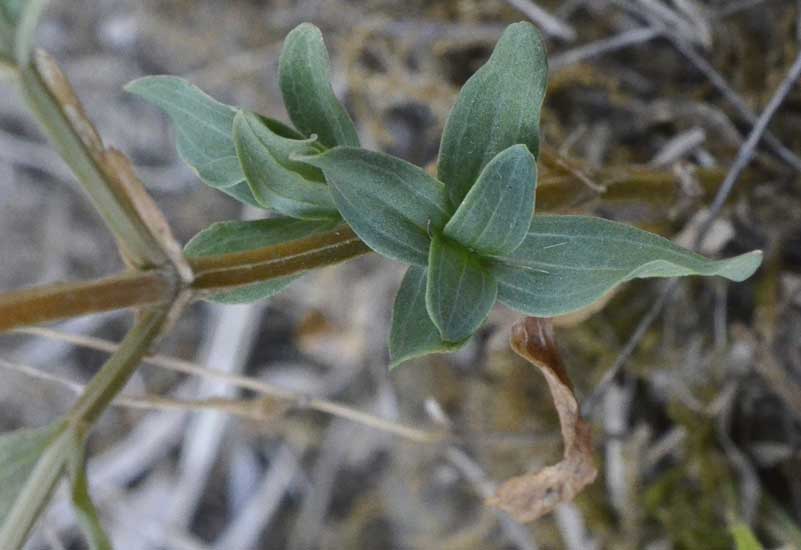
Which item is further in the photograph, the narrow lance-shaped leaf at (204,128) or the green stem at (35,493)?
the narrow lance-shaped leaf at (204,128)

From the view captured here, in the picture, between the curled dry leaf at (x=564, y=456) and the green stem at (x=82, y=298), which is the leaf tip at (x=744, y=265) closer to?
the curled dry leaf at (x=564, y=456)

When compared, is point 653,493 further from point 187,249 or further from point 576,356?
point 187,249

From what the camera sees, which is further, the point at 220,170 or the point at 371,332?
the point at 371,332

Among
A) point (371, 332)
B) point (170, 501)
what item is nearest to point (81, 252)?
point (170, 501)

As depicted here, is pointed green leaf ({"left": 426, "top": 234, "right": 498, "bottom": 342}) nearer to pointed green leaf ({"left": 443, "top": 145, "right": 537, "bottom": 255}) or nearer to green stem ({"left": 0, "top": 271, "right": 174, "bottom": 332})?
pointed green leaf ({"left": 443, "top": 145, "right": 537, "bottom": 255})

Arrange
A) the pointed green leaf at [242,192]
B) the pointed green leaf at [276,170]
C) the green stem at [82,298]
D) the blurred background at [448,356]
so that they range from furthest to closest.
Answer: the blurred background at [448,356] → the pointed green leaf at [242,192] → the pointed green leaf at [276,170] → the green stem at [82,298]

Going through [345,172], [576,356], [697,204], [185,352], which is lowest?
[185,352]

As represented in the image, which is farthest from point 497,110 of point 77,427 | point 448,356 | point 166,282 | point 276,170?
point 448,356

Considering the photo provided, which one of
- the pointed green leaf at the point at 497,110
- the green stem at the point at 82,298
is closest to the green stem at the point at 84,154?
the green stem at the point at 82,298
